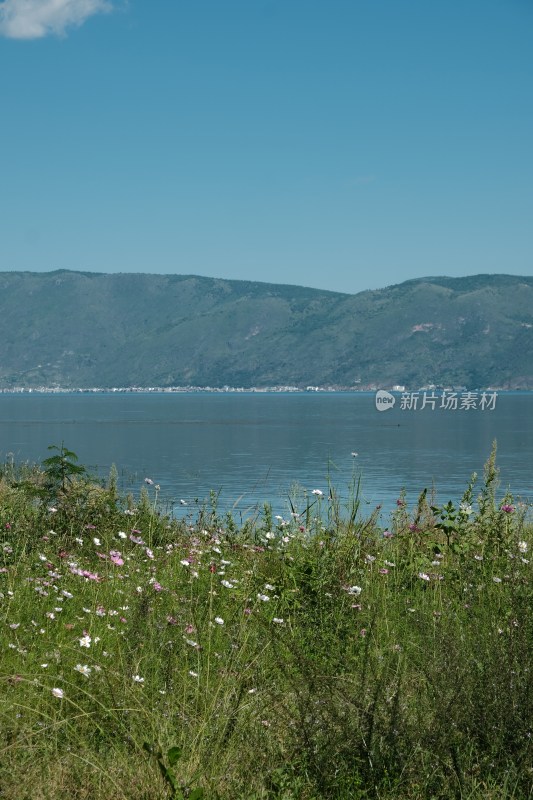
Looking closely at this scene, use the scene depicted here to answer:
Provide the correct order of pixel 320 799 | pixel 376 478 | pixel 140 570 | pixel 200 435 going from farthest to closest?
1. pixel 200 435
2. pixel 376 478
3. pixel 140 570
4. pixel 320 799

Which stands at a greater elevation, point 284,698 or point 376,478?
point 284,698

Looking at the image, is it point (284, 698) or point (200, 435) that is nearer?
point (284, 698)

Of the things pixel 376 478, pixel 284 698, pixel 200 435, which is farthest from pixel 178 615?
pixel 200 435

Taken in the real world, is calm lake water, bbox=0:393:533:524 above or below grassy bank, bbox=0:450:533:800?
below

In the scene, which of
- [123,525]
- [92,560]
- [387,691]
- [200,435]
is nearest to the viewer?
[387,691]

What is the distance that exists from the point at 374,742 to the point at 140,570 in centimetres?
381

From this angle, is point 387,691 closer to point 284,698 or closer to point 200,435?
point 284,698

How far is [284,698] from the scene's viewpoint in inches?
201

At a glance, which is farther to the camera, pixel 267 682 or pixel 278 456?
pixel 278 456

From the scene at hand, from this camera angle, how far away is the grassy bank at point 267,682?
167 inches

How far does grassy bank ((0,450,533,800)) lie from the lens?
424 cm

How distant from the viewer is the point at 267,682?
5363 mm

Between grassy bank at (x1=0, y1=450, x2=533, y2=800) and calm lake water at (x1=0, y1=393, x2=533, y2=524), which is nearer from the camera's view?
grassy bank at (x1=0, y1=450, x2=533, y2=800)

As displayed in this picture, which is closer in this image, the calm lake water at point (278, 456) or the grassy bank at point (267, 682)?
the grassy bank at point (267, 682)
